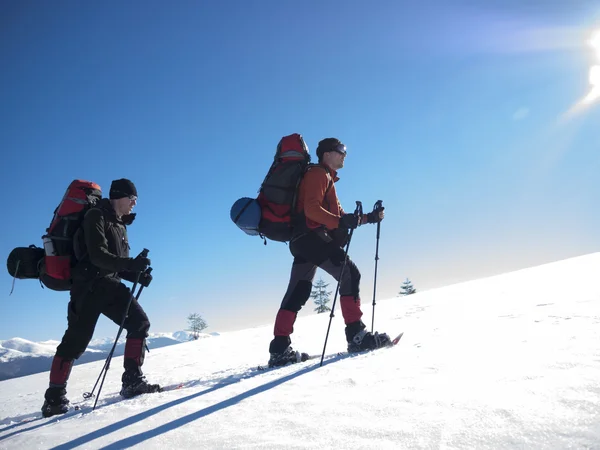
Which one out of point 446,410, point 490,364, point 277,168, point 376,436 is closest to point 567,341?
point 490,364

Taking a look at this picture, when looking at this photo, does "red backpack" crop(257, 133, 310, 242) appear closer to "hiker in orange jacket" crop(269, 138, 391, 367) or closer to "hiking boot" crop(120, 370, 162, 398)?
"hiker in orange jacket" crop(269, 138, 391, 367)

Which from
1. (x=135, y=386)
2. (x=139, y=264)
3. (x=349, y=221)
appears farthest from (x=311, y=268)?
(x=135, y=386)

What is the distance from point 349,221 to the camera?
4.18 meters

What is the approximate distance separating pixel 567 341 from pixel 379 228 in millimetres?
2535

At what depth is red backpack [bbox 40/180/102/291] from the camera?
3.56 metres

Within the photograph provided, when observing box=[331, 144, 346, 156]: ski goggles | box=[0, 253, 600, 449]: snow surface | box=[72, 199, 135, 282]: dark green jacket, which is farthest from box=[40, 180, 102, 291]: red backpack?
box=[331, 144, 346, 156]: ski goggles

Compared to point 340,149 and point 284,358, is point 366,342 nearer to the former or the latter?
point 284,358

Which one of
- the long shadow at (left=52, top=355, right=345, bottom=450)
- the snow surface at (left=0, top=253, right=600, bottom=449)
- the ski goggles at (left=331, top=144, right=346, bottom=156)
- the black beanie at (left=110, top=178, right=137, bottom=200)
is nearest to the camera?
the snow surface at (left=0, top=253, right=600, bottom=449)

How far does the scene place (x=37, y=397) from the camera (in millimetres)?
4762

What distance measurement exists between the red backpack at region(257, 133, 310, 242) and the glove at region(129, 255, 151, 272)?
4.38ft

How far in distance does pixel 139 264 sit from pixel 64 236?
865 millimetres

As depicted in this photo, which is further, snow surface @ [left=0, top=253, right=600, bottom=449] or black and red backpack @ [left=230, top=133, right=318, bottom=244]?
black and red backpack @ [left=230, top=133, right=318, bottom=244]

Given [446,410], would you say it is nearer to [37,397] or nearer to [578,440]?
[578,440]

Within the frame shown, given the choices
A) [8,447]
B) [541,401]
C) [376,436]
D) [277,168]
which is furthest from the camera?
[277,168]
